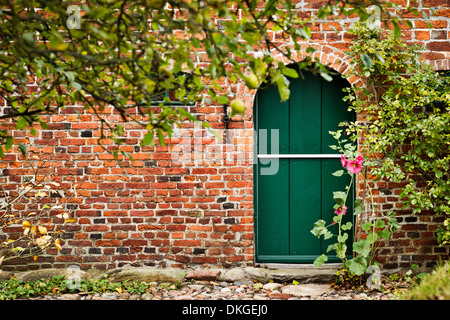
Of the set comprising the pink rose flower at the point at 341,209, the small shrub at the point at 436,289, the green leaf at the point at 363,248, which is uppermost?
the pink rose flower at the point at 341,209

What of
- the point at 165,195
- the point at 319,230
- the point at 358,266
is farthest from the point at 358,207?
the point at 165,195

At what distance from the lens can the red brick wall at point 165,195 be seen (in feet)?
14.5

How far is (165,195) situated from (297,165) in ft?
5.31

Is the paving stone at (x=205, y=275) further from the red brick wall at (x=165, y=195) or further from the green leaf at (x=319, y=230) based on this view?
the green leaf at (x=319, y=230)

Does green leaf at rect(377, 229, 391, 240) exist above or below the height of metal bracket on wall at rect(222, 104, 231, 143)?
below

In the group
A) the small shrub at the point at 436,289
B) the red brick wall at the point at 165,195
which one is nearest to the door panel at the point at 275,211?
the red brick wall at the point at 165,195

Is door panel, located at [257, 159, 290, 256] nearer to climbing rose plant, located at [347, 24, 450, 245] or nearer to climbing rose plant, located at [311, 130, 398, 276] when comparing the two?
climbing rose plant, located at [311, 130, 398, 276]

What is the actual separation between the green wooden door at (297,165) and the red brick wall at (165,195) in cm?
28

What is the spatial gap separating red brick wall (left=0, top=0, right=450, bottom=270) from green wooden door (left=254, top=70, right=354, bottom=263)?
277 millimetres

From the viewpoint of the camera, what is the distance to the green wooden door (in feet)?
15.1

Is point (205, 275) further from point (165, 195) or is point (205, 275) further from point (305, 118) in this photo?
point (305, 118)

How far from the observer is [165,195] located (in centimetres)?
449

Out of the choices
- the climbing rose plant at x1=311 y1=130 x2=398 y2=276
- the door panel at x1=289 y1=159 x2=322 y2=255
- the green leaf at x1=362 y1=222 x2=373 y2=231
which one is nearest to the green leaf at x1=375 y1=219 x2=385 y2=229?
the climbing rose plant at x1=311 y1=130 x2=398 y2=276

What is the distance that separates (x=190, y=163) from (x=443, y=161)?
271 centimetres
